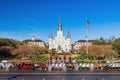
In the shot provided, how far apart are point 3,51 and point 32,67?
65276 millimetres

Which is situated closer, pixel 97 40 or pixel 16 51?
pixel 16 51

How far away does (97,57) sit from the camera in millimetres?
96438

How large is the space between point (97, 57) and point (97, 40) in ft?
204

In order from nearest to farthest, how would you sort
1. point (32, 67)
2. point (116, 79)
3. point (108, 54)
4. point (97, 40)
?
point (116, 79)
point (32, 67)
point (108, 54)
point (97, 40)

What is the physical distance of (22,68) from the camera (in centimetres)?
4391

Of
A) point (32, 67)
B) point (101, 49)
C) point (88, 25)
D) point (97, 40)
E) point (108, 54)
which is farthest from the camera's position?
point (97, 40)

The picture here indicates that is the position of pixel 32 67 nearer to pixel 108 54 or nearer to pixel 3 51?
pixel 108 54

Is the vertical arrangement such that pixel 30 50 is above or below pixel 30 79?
above

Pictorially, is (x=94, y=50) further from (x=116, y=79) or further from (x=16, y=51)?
(x=116, y=79)

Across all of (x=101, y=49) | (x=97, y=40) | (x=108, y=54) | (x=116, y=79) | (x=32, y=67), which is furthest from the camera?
(x=97, y=40)

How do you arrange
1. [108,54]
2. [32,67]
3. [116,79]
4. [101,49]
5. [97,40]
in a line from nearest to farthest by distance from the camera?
[116,79] < [32,67] < [108,54] < [101,49] < [97,40]

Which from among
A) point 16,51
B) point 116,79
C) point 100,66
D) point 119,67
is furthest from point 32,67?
point 16,51

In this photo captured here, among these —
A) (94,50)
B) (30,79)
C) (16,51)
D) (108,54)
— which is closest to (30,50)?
(16,51)

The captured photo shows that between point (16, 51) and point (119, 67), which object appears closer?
point (119, 67)
